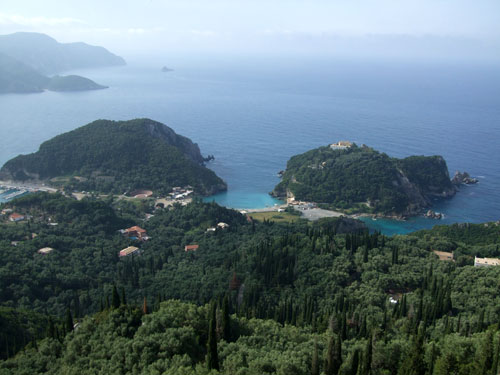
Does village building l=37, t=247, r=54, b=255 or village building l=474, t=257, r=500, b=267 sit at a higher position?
village building l=474, t=257, r=500, b=267

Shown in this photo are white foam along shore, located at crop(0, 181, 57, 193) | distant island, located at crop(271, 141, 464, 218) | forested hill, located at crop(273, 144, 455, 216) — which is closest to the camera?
distant island, located at crop(271, 141, 464, 218)

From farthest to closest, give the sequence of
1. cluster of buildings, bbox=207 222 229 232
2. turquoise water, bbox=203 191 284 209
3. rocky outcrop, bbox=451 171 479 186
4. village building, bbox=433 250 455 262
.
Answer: rocky outcrop, bbox=451 171 479 186, turquoise water, bbox=203 191 284 209, cluster of buildings, bbox=207 222 229 232, village building, bbox=433 250 455 262

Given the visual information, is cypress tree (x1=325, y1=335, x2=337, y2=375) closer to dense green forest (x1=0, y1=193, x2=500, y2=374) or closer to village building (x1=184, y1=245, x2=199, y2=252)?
dense green forest (x1=0, y1=193, x2=500, y2=374)

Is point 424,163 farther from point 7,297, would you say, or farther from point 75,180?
point 7,297

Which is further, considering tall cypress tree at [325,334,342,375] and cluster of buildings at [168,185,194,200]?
cluster of buildings at [168,185,194,200]

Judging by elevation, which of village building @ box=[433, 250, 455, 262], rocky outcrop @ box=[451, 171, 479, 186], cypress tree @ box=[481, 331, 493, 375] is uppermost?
cypress tree @ box=[481, 331, 493, 375]

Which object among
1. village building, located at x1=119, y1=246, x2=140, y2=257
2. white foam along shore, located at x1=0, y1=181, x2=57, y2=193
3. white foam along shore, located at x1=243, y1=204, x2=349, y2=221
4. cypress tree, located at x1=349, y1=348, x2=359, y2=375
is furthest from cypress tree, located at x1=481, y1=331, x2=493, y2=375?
white foam along shore, located at x1=0, y1=181, x2=57, y2=193

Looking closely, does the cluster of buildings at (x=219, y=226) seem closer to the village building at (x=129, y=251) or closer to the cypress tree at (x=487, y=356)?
the village building at (x=129, y=251)

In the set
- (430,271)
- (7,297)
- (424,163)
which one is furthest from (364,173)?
(7,297)
